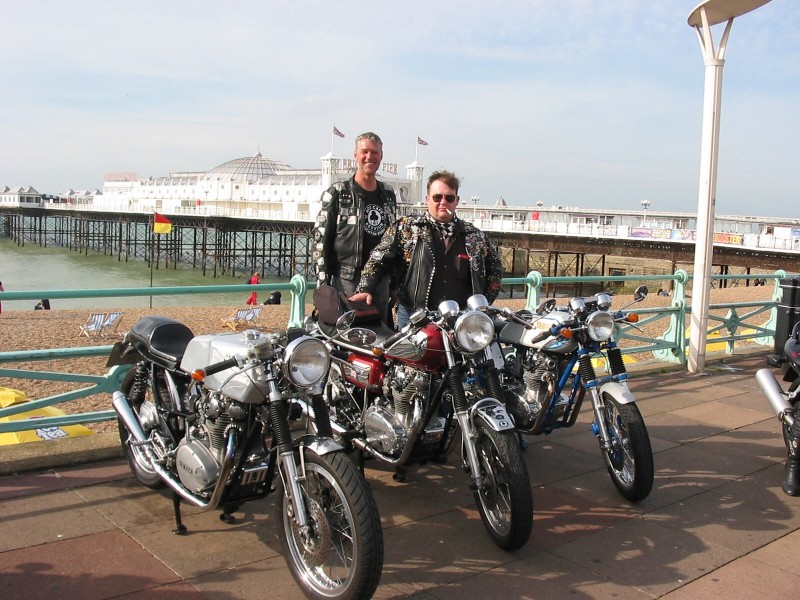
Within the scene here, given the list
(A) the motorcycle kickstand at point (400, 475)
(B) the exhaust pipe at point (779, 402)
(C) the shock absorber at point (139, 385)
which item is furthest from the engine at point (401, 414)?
(B) the exhaust pipe at point (779, 402)

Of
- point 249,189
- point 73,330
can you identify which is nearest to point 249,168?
point 249,189

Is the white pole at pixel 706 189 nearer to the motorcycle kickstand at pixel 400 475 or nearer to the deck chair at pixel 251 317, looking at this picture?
the motorcycle kickstand at pixel 400 475

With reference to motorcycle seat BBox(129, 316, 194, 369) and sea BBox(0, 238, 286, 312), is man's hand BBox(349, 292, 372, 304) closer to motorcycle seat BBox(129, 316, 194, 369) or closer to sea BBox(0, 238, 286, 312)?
motorcycle seat BBox(129, 316, 194, 369)

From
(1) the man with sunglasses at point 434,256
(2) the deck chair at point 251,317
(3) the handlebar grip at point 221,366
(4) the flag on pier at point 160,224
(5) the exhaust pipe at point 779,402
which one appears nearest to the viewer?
(3) the handlebar grip at point 221,366

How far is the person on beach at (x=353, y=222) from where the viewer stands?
186 inches

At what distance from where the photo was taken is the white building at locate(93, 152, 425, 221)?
68188 mm

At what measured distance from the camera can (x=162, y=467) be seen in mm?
3451

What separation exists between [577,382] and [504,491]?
1059 millimetres

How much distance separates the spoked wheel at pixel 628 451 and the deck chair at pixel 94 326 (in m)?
15.4

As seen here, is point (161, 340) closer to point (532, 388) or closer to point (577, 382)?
point (532, 388)

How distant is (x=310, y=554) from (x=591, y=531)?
4.95 ft

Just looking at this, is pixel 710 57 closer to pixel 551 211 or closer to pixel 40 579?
pixel 40 579

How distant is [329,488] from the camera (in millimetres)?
2770

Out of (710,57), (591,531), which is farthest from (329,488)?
(710,57)
